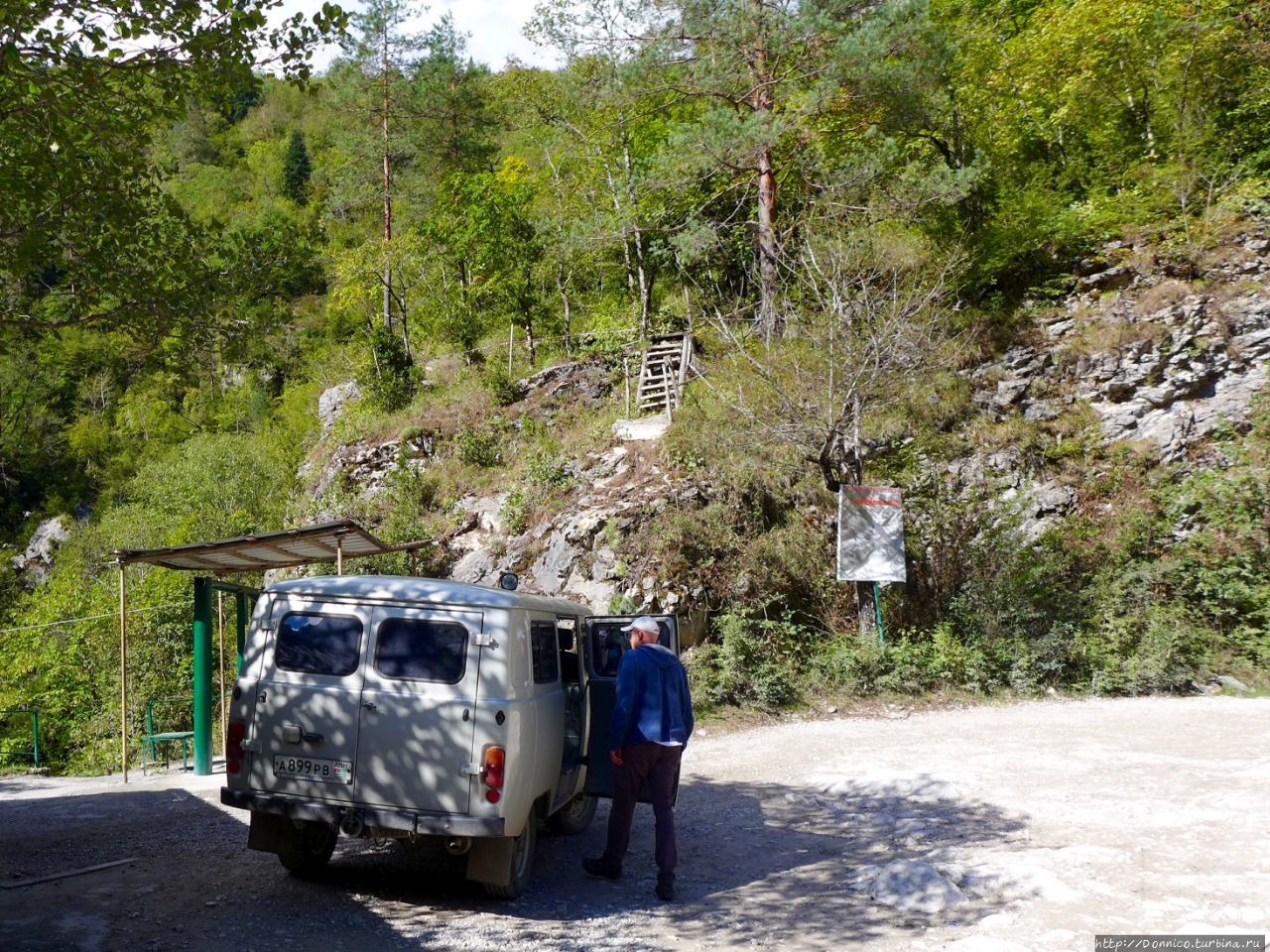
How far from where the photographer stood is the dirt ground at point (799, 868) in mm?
5062

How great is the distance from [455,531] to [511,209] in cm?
1403

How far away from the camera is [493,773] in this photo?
16.8 feet

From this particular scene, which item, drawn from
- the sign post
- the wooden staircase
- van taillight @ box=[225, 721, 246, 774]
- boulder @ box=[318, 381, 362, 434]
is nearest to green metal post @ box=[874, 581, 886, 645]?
the sign post

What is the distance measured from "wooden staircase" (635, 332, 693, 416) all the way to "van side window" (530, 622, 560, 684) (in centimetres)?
1287

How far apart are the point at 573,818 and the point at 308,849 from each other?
2.46 metres

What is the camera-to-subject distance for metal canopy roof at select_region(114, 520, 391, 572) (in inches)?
390

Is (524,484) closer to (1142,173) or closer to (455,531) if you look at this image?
(455,531)

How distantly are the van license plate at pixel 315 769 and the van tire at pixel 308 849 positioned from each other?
63 cm

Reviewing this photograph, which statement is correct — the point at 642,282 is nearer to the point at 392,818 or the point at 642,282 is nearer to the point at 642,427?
the point at 642,427

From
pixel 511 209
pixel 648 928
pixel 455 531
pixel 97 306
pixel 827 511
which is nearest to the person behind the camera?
pixel 648 928

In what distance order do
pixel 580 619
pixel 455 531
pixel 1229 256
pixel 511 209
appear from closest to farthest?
pixel 580 619 < pixel 1229 256 < pixel 455 531 < pixel 511 209

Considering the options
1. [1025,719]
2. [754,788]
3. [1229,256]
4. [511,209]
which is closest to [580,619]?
[754,788]

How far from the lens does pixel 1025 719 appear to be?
11.7 meters

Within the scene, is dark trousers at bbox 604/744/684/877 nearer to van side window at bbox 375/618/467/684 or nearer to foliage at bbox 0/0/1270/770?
van side window at bbox 375/618/467/684
